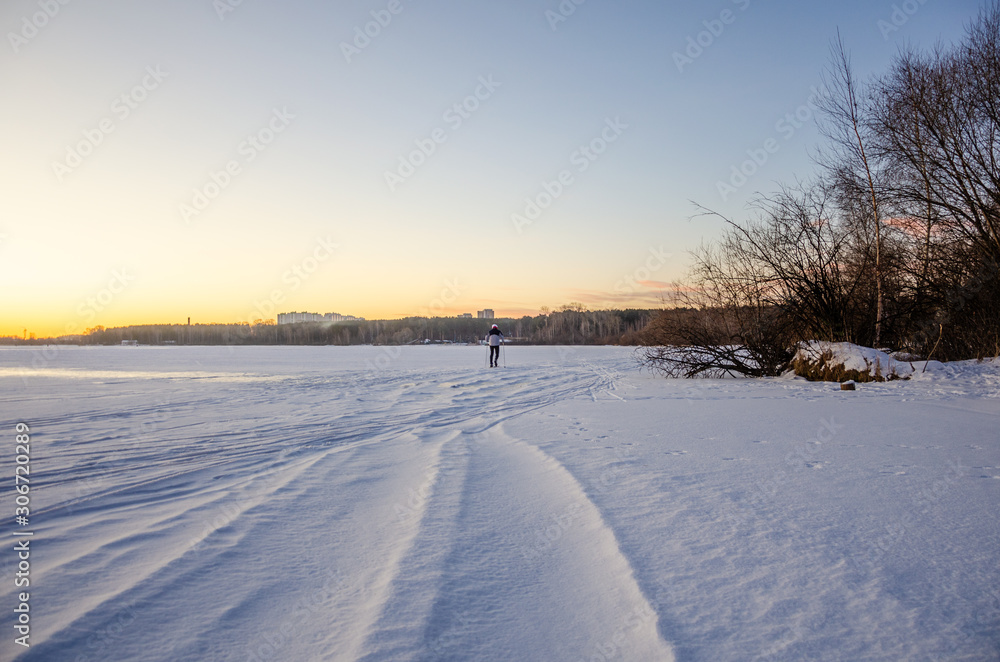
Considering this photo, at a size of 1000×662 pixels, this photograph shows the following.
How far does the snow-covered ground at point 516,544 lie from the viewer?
1868 mm

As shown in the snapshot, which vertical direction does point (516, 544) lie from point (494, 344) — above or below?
below

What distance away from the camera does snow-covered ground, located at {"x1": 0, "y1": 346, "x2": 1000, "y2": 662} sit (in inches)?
73.5

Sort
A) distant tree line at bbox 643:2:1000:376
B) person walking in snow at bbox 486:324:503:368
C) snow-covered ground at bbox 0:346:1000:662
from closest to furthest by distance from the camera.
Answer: snow-covered ground at bbox 0:346:1000:662 → distant tree line at bbox 643:2:1000:376 → person walking in snow at bbox 486:324:503:368

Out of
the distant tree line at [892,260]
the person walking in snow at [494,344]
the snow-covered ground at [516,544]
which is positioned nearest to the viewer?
the snow-covered ground at [516,544]

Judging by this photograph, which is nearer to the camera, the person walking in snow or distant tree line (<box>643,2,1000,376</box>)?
distant tree line (<box>643,2,1000,376</box>)

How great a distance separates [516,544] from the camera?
9.00 ft

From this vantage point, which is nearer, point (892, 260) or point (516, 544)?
point (516, 544)

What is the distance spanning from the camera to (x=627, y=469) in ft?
13.8

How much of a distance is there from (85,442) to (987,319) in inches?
673

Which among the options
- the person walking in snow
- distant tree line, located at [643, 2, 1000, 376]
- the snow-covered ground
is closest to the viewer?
the snow-covered ground

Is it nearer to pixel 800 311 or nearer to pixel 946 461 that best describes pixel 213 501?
pixel 946 461

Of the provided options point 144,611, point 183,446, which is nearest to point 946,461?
point 144,611

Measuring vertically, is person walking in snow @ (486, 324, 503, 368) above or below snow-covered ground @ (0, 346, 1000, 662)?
above

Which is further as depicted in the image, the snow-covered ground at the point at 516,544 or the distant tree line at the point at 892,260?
the distant tree line at the point at 892,260
